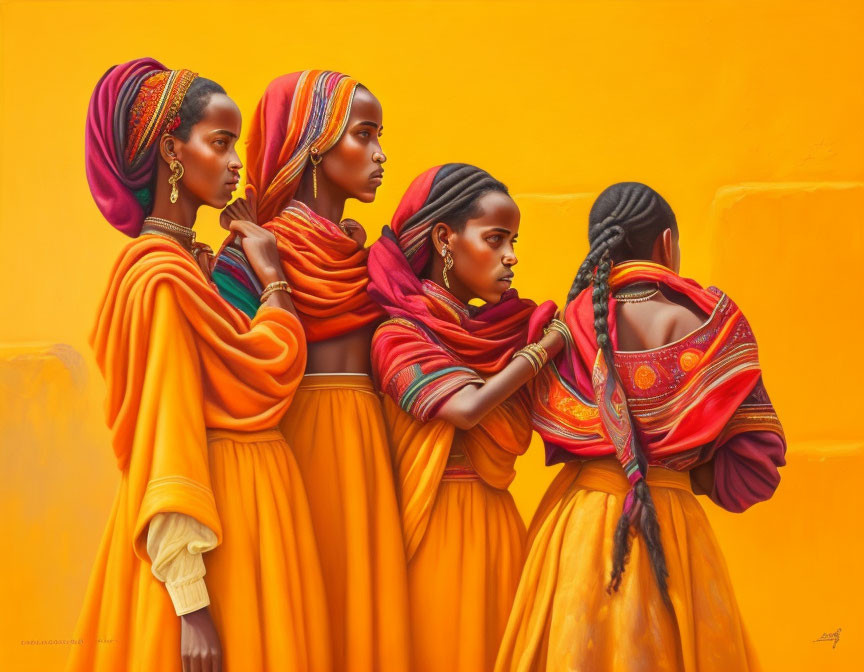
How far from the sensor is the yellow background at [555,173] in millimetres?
4195

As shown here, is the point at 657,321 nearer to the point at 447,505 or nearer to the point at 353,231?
the point at 447,505

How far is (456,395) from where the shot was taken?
10.9ft

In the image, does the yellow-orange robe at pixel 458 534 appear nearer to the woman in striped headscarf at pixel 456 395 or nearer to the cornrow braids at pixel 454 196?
the woman in striped headscarf at pixel 456 395

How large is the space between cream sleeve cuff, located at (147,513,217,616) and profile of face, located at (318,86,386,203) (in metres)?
0.99

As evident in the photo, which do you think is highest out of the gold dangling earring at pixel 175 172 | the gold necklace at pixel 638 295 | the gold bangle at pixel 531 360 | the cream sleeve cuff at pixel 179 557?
the gold dangling earring at pixel 175 172

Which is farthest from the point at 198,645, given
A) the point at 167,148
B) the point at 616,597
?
the point at 167,148

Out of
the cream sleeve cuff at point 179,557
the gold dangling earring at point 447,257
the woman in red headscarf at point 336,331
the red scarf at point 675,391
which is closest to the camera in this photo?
the cream sleeve cuff at point 179,557

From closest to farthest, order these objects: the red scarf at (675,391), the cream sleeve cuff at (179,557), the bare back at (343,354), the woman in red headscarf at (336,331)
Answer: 1. the cream sleeve cuff at (179,557)
2. the red scarf at (675,391)
3. the woman in red headscarf at (336,331)
4. the bare back at (343,354)

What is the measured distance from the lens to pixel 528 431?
136 inches

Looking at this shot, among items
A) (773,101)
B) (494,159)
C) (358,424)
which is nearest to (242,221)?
(358,424)

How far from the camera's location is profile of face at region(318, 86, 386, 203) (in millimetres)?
3477

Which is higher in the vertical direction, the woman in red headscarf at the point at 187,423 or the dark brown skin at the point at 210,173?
the dark brown skin at the point at 210,173

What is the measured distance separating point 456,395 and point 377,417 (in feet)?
0.75
